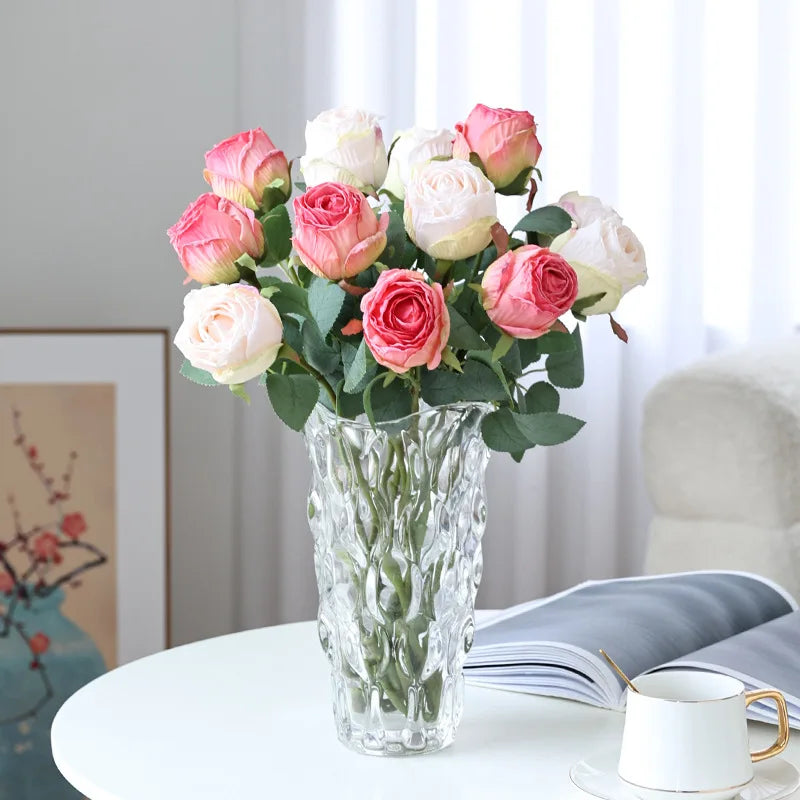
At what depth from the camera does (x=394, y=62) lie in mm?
2102

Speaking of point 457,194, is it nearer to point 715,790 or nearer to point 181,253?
point 181,253

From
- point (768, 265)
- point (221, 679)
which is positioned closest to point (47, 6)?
point (768, 265)

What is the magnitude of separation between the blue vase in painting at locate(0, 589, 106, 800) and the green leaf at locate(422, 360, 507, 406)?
124cm

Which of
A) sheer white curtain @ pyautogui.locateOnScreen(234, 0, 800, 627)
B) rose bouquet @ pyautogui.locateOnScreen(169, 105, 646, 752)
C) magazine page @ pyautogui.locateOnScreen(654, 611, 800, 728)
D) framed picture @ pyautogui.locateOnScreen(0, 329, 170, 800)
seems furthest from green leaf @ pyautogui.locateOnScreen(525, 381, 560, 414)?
sheer white curtain @ pyautogui.locateOnScreen(234, 0, 800, 627)

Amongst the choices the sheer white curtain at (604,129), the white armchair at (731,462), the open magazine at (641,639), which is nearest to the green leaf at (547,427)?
the open magazine at (641,639)

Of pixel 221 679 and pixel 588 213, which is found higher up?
pixel 588 213

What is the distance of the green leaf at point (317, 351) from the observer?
0.74 m

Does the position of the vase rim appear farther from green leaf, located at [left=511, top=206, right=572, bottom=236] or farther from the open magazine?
the open magazine

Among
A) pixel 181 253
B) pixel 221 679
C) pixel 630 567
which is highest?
pixel 181 253

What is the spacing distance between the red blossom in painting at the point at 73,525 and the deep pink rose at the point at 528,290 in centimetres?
129

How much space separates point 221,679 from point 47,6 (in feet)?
4.89

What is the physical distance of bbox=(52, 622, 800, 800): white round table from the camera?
0.73 meters

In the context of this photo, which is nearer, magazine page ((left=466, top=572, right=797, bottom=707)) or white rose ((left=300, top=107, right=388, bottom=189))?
white rose ((left=300, top=107, right=388, bottom=189))

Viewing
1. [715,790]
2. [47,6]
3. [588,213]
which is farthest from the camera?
[47,6]
